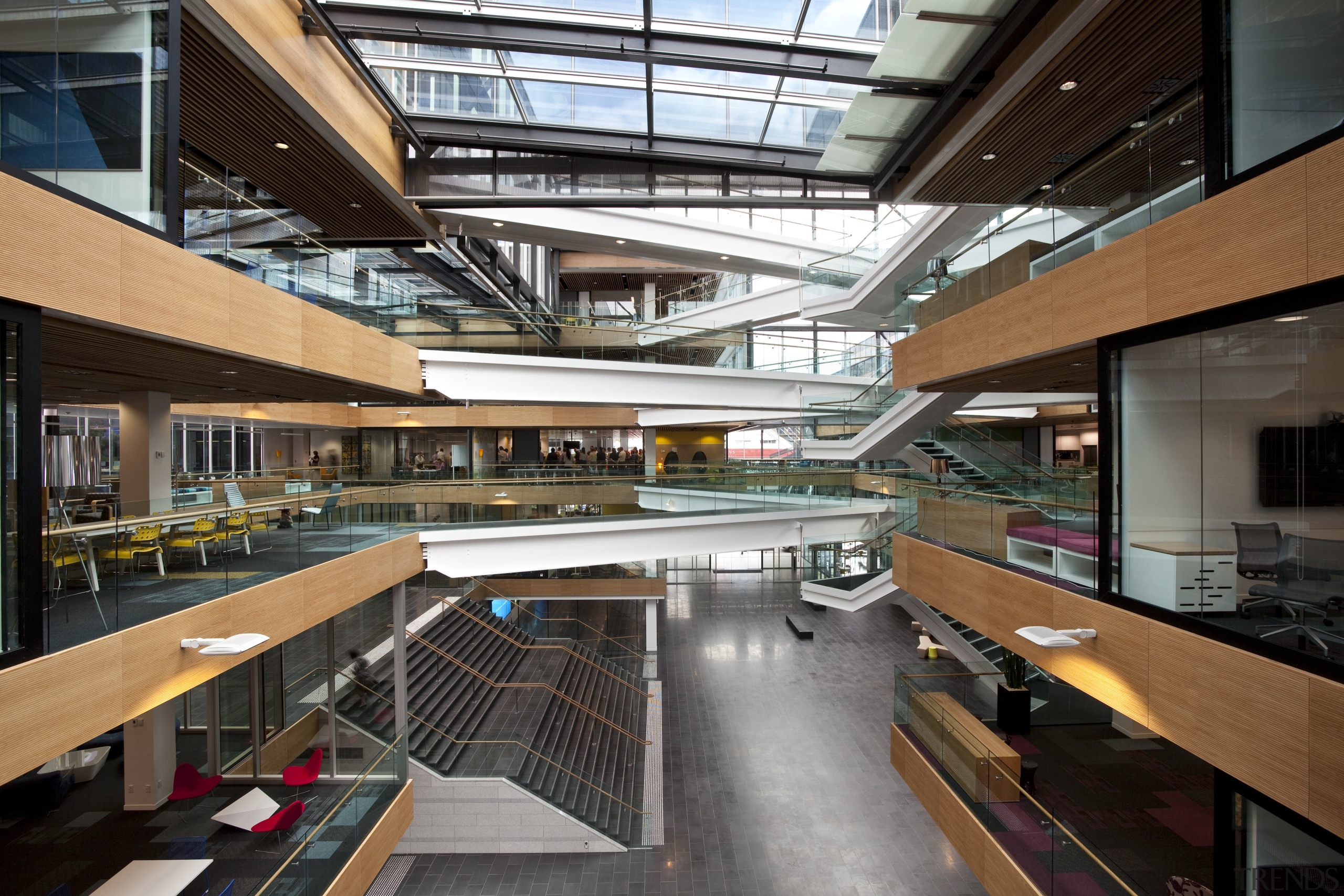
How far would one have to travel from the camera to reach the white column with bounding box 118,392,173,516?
7.80m

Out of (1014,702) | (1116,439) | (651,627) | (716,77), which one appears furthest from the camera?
(651,627)

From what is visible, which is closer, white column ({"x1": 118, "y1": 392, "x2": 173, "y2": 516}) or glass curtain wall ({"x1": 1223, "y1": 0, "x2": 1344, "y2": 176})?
glass curtain wall ({"x1": 1223, "y1": 0, "x2": 1344, "y2": 176})

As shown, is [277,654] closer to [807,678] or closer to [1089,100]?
[807,678]

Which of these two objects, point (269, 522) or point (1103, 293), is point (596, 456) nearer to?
point (269, 522)

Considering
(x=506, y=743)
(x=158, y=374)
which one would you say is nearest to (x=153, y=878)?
(x=158, y=374)

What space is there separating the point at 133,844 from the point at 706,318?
16.3 m

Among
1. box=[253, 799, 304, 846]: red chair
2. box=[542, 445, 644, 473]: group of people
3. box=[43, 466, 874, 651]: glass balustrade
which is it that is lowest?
box=[253, 799, 304, 846]: red chair

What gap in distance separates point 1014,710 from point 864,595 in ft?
14.2

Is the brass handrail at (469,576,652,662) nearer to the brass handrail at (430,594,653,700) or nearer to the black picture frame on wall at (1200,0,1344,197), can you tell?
the brass handrail at (430,594,653,700)

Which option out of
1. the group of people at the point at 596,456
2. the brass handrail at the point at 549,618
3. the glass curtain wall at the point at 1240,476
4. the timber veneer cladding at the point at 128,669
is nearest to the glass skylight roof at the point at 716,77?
the glass curtain wall at the point at 1240,476

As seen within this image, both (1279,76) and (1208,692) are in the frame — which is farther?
(1208,692)

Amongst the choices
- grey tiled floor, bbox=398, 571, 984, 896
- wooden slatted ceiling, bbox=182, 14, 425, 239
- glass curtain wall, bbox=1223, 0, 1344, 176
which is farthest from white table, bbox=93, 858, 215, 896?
glass curtain wall, bbox=1223, 0, 1344, 176

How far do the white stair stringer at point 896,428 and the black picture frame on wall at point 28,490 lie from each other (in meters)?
10.1

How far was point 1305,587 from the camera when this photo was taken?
3.18 metres
